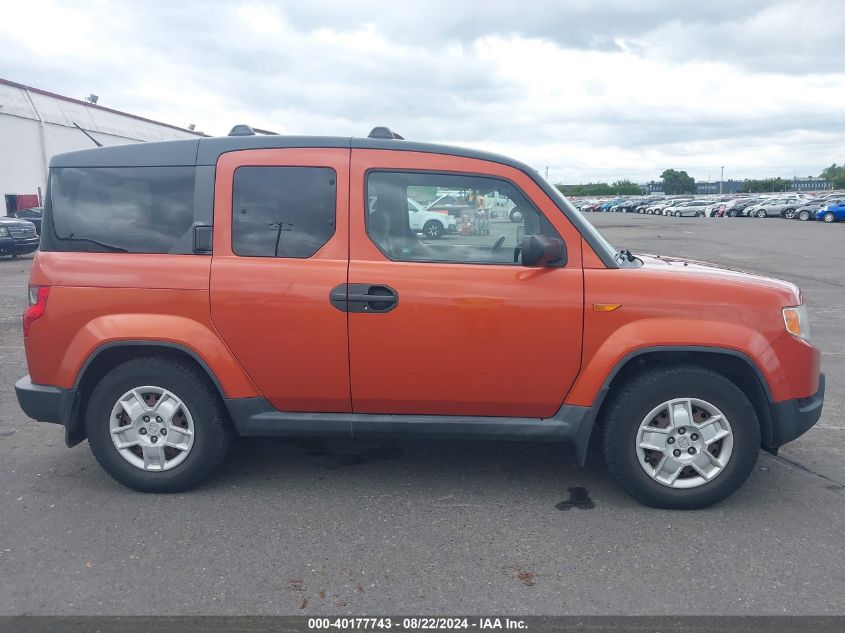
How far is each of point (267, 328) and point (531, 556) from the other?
183 cm

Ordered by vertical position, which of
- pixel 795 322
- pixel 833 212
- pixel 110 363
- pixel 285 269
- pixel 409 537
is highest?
pixel 833 212

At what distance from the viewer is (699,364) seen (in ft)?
13.4

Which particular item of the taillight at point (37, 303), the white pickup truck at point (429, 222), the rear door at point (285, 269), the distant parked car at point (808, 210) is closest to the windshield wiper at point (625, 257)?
the white pickup truck at point (429, 222)

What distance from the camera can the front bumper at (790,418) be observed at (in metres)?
4.00

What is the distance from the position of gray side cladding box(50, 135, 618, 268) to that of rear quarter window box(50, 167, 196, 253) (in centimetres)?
5

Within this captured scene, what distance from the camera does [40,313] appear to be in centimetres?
415

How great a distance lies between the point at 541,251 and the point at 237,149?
181 centimetres

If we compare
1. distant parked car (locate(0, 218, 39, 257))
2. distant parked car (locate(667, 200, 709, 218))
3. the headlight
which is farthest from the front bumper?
distant parked car (locate(667, 200, 709, 218))

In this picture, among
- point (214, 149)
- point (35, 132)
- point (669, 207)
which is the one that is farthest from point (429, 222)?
point (669, 207)

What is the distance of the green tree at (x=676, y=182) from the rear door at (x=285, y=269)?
141776 mm

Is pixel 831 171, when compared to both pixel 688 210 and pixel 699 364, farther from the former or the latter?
pixel 699 364

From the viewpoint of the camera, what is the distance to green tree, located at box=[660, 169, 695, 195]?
5586 inches

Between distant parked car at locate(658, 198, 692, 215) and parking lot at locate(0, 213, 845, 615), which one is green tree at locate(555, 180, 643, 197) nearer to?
distant parked car at locate(658, 198, 692, 215)
